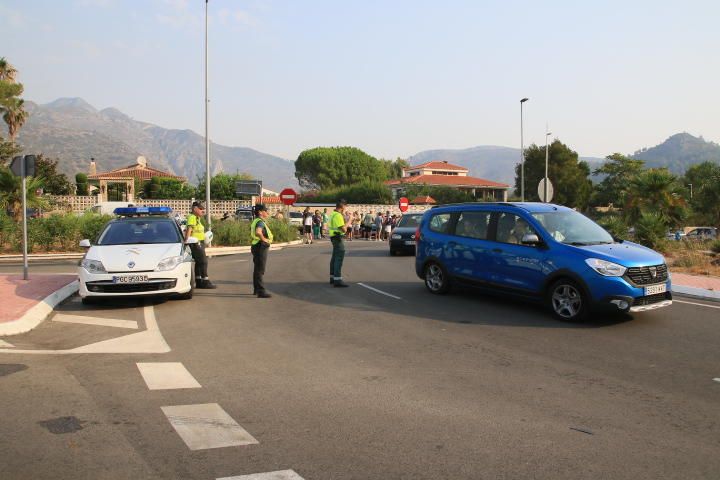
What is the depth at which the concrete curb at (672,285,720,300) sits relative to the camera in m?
11.2

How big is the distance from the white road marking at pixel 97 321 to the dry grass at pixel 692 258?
13.0 meters

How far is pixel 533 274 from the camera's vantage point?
9.33m

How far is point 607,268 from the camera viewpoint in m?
8.45

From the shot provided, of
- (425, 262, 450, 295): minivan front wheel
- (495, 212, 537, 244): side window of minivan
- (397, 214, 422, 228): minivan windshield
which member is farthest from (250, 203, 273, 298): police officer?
(397, 214, 422, 228): minivan windshield

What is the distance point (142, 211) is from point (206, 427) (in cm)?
859

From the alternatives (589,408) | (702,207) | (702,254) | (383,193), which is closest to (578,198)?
(383,193)

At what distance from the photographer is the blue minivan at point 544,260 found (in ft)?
27.8

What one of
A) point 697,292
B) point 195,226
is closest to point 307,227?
point 195,226

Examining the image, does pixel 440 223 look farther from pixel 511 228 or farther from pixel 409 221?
pixel 409 221

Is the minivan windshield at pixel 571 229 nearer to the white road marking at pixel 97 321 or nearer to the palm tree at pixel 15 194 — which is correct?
the white road marking at pixel 97 321

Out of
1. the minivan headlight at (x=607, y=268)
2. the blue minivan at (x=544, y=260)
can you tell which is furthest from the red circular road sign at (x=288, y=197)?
the minivan headlight at (x=607, y=268)

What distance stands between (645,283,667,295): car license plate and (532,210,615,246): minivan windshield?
1020 millimetres

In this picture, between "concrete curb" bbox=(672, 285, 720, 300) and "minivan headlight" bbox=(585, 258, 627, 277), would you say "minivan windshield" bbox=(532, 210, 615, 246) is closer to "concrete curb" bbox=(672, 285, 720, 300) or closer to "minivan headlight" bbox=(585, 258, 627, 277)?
"minivan headlight" bbox=(585, 258, 627, 277)

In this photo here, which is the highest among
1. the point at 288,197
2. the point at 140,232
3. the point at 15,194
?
the point at 288,197
